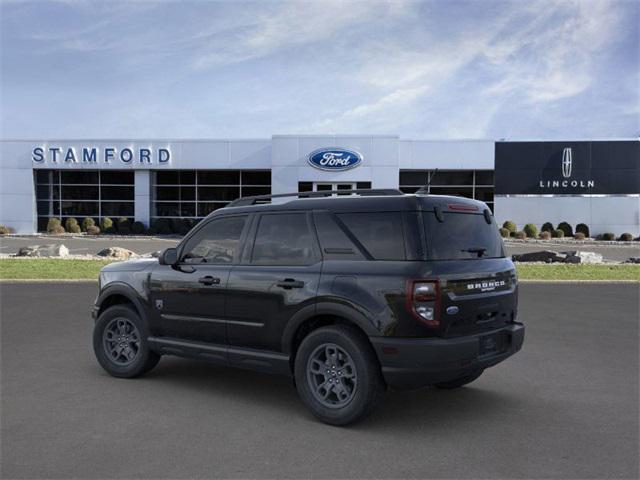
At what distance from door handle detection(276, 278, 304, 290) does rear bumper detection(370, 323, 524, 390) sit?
834mm

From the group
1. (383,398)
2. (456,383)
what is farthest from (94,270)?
(456,383)

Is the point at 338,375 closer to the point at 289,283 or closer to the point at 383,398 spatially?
the point at 289,283

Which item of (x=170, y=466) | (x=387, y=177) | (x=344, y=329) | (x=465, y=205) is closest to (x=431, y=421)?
(x=344, y=329)

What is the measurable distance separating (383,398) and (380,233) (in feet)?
5.82

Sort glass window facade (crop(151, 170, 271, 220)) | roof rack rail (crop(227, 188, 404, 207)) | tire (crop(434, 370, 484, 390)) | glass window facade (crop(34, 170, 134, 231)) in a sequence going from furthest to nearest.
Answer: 1. glass window facade (crop(34, 170, 134, 231))
2. glass window facade (crop(151, 170, 271, 220))
3. tire (crop(434, 370, 484, 390))
4. roof rack rail (crop(227, 188, 404, 207))

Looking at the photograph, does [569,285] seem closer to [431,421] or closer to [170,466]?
[431,421]

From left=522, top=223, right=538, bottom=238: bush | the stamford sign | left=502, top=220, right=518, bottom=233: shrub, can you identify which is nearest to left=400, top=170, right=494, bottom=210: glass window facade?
left=502, top=220, right=518, bottom=233: shrub

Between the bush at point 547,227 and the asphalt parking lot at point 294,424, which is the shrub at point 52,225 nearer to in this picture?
the bush at point 547,227

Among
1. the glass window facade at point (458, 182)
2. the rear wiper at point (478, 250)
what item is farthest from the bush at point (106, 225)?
the rear wiper at point (478, 250)

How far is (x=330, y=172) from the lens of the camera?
3634 centimetres

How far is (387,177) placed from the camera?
3594 cm

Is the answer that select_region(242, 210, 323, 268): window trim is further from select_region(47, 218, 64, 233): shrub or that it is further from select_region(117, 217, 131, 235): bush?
select_region(47, 218, 64, 233): shrub

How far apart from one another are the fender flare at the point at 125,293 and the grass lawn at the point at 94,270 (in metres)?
9.01

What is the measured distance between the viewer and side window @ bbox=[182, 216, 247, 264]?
593 centimetres
